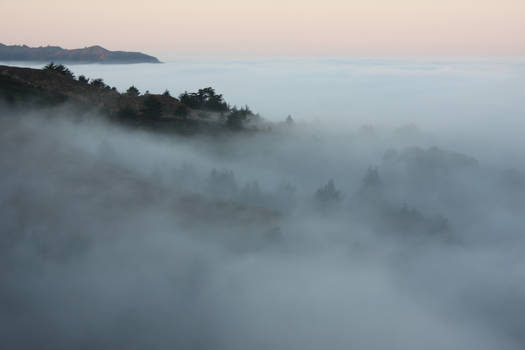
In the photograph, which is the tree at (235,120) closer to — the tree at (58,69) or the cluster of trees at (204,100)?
the cluster of trees at (204,100)

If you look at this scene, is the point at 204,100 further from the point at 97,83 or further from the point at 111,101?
the point at 97,83

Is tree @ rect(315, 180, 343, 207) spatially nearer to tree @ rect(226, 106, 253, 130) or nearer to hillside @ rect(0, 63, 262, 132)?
tree @ rect(226, 106, 253, 130)

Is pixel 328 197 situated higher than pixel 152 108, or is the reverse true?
pixel 152 108

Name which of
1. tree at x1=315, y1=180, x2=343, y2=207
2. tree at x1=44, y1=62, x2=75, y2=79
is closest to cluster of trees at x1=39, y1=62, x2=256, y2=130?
tree at x1=44, y1=62, x2=75, y2=79

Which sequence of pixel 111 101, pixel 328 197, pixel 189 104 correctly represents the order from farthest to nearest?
pixel 189 104 → pixel 111 101 → pixel 328 197

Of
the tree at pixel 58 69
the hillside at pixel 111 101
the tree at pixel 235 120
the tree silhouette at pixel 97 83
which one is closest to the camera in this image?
the hillside at pixel 111 101

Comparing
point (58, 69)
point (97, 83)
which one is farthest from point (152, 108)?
point (58, 69)

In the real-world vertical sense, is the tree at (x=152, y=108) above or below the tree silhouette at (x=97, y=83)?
below

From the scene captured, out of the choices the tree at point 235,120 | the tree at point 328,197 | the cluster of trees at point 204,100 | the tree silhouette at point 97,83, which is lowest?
the tree at point 328,197

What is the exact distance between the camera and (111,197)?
5069 centimetres

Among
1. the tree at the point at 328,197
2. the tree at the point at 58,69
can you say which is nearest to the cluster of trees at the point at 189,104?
the tree at the point at 58,69

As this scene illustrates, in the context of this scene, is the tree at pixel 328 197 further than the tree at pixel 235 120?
No

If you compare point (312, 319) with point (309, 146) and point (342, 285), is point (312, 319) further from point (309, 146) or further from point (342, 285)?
point (309, 146)

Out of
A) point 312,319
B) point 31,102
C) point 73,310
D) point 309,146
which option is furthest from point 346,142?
point 73,310
